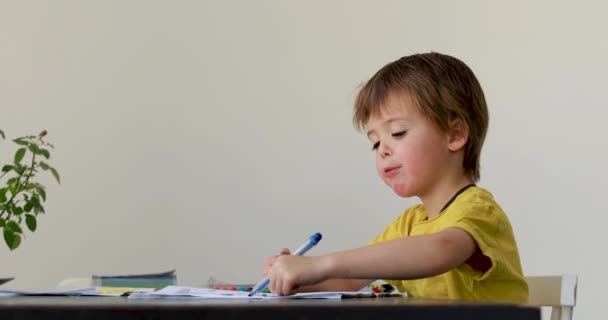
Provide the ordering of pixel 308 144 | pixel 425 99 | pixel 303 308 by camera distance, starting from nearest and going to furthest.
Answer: pixel 303 308 → pixel 425 99 → pixel 308 144

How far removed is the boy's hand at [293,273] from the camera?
94 cm

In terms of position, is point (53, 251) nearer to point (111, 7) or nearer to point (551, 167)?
point (111, 7)

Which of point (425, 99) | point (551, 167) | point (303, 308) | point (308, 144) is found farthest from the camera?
point (308, 144)

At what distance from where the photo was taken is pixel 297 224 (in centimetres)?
283

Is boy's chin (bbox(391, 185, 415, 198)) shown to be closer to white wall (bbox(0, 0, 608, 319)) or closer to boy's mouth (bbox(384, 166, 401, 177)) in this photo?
boy's mouth (bbox(384, 166, 401, 177))

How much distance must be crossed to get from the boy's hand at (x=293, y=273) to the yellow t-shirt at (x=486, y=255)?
26 cm

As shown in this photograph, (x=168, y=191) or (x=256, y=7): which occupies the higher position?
(x=256, y=7)

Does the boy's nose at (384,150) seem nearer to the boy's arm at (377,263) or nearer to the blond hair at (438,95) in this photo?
the blond hair at (438,95)

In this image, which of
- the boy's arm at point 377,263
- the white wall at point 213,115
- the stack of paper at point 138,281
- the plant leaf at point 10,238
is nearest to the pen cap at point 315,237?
the boy's arm at point 377,263

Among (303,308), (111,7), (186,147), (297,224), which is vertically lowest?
(303,308)

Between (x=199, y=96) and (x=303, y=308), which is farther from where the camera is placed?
(x=199, y=96)

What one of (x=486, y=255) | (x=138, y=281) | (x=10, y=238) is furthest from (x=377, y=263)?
(x=10, y=238)

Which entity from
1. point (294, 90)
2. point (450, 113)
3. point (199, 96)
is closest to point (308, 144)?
point (294, 90)

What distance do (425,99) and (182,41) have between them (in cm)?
159
